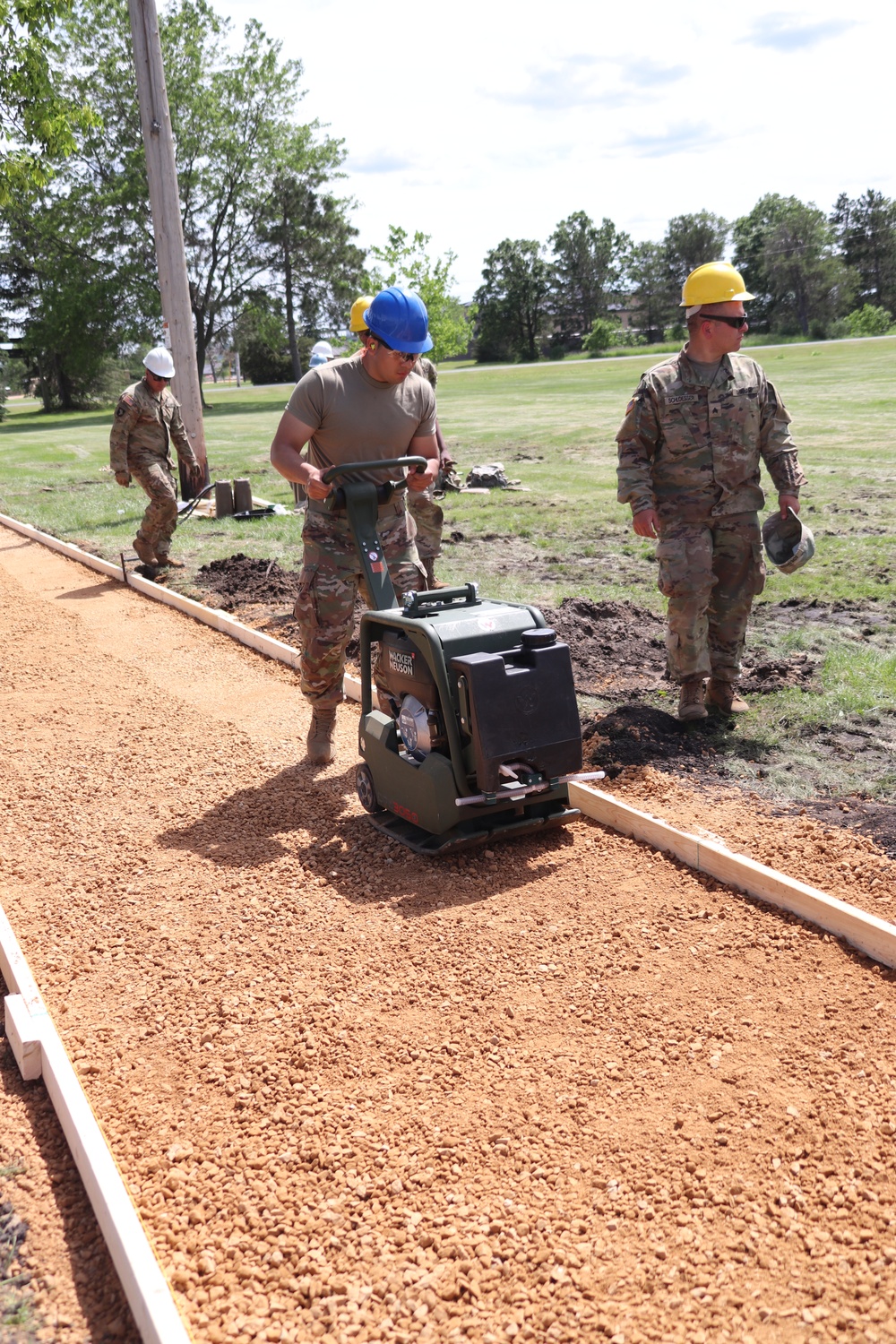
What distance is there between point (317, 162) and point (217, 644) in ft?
151

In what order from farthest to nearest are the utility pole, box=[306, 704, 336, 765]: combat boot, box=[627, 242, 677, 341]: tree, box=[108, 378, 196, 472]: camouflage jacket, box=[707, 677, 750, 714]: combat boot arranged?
box=[627, 242, 677, 341]: tree, the utility pole, box=[108, 378, 196, 472]: camouflage jacket, box=[707, 677, 750, 714]: combat boot, box=[306, 704, 336, 765]: combat boot

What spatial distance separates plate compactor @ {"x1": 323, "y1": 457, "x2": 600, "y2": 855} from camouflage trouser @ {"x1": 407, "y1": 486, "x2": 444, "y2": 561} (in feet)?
11.8

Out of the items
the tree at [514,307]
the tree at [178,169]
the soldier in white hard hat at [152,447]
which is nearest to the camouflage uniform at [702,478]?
the soldier in white hard hat at [152,447]

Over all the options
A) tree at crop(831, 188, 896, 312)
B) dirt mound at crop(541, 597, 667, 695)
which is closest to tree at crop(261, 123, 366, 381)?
tree at crop(831, 188, 896, 312)

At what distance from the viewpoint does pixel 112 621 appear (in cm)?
941

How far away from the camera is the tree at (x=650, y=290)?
76.8 m

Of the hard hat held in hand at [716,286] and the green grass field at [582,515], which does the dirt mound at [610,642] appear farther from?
the hard hat held in hand at [716,286]

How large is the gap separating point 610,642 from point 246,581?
13.9ft

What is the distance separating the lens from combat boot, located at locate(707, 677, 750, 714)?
19.8 ft

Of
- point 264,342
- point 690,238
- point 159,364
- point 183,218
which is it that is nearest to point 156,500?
point 159,364

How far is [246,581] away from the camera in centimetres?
1038

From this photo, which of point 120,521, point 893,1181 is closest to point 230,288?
point 120,521

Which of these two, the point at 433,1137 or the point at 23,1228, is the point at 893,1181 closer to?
the point at 433,1137

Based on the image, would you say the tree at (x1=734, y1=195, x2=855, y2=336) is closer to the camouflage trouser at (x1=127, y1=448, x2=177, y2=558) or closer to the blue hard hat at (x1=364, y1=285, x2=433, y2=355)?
the camouflage trouser at (x1=127, y1=448, x2=177, y2=558)
